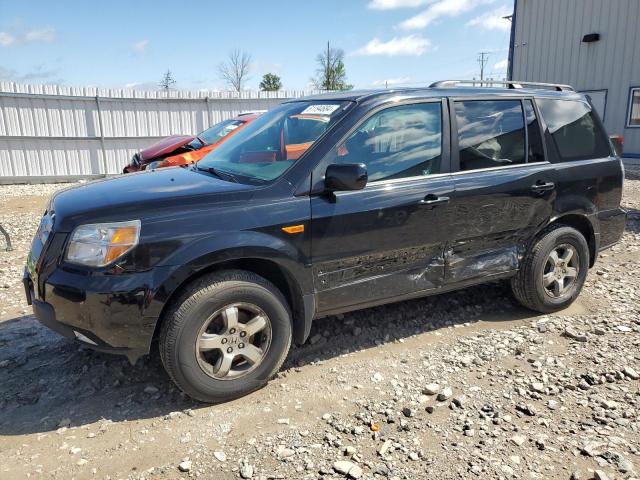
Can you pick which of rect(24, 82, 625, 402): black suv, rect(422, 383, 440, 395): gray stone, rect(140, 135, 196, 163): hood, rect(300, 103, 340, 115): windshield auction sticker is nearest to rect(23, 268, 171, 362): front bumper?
rect(24, 82, 625, 402): black suv

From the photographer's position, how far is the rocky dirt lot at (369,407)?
8.73 feet

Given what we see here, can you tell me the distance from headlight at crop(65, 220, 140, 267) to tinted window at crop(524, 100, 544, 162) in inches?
126

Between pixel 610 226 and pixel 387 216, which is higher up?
→ pixel 387 216

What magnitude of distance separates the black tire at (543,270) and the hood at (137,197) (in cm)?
253

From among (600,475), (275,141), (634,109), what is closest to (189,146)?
(275,141)

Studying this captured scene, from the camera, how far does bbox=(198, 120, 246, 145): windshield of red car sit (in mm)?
9555

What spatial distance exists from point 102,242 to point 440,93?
8.70 feet

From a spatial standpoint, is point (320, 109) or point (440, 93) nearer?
point (320, 109)

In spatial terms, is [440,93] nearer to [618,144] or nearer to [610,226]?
[610,226]

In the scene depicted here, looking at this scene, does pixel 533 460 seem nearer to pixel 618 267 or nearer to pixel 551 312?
pixel 551 312

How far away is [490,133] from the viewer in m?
4.04

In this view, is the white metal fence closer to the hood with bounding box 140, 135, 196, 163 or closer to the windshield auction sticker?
the hood with bounding box 140, 135, 196, 163

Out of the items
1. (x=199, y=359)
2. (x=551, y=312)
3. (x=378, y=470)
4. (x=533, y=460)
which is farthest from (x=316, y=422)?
(x=551, y=312)

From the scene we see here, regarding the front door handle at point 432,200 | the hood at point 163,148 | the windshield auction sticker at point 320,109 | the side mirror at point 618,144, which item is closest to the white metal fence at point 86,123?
the hood at point 163,148
